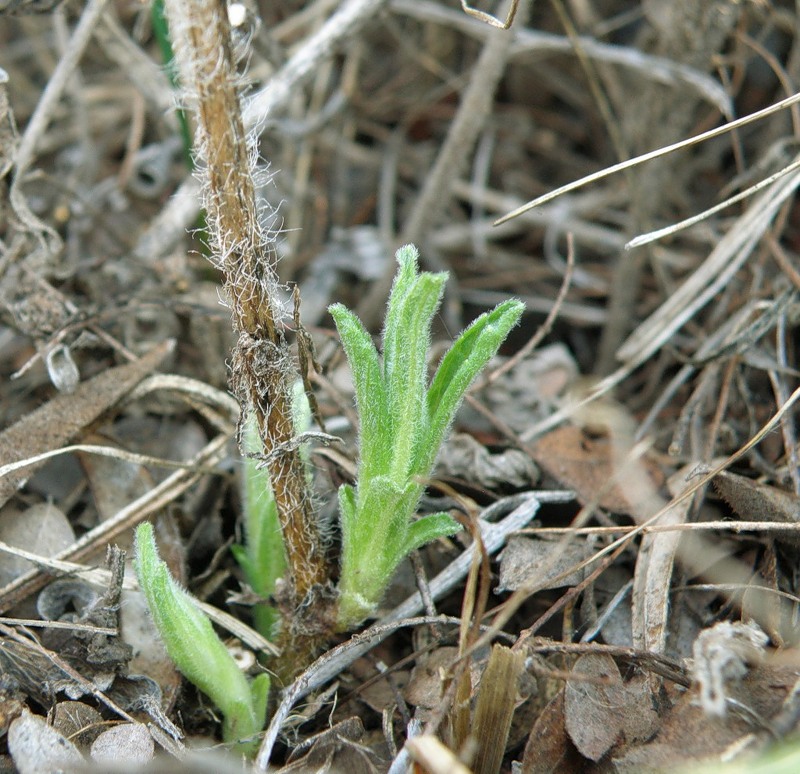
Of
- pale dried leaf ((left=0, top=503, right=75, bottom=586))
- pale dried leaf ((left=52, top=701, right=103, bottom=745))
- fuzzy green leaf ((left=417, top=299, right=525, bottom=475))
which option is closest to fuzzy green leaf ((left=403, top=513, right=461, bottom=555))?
fuzzy green leaf ((left=417, top=299, right=525, bottom=475))

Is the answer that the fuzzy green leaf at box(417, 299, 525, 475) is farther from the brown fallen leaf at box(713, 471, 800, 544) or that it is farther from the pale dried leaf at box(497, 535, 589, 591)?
the brown fallen leaf at box(713, 471, 800, 544)

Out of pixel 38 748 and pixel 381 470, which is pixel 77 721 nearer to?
pixel 38 748

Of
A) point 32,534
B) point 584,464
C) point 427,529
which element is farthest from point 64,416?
point 584,464

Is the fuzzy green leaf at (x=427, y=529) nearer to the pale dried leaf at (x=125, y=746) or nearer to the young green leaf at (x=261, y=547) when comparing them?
the young green leaf at (x=261, y=547)

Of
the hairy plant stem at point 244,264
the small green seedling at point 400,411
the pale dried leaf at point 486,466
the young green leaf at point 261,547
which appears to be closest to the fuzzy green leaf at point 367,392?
the small green seedling at point 400,411

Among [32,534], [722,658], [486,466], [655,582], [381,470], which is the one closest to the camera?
[722,658]

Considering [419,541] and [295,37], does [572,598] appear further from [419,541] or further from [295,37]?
[295,37]
